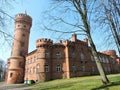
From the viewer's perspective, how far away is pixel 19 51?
46.0 metres

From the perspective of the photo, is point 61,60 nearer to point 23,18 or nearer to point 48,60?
point 48,60

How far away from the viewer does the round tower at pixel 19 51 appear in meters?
43.9

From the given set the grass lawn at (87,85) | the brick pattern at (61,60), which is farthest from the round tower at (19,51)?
the grass lawn at (87,85)

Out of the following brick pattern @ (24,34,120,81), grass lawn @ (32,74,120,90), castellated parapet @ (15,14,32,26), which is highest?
castellated parapet @ (15,14,32,26)

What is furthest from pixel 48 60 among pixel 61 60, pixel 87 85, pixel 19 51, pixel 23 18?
pixel 87 85

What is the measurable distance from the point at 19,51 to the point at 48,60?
13588 mm

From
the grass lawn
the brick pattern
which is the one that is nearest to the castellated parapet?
the brick pattern

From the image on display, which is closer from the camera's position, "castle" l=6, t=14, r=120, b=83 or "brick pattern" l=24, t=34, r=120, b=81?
"brick pattern" l=24, t=34, r=120, b=81

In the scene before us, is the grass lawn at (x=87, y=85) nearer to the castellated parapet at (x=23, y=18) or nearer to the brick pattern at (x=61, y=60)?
the brick pattern at (x=61, y=60)

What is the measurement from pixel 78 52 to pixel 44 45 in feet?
29.5

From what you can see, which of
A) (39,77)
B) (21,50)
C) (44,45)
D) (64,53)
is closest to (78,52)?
(64,53)

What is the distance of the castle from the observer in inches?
1409

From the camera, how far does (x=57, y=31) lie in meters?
14.5

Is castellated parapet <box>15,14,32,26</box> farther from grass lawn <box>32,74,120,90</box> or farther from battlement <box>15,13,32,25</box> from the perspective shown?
grass lawn <box>32,74,120,90</box>
